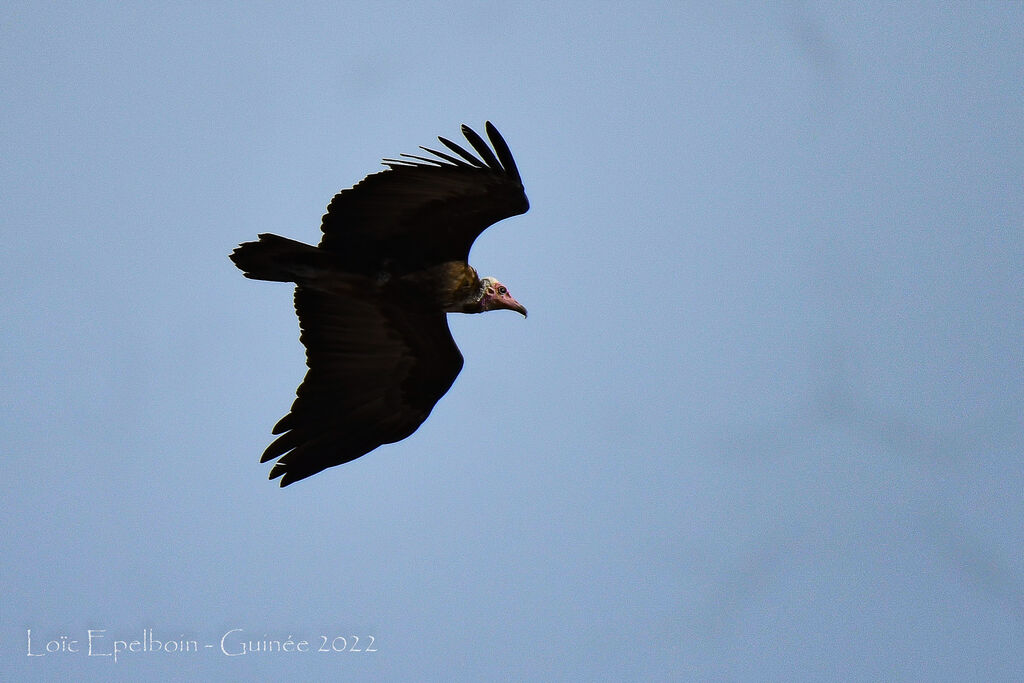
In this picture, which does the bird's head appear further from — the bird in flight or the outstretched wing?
the outstretched wing

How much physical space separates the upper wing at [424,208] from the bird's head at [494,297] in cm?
67

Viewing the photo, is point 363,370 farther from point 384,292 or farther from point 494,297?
point 494,297

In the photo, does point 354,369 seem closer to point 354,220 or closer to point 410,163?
point 354,220

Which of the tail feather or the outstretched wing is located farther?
the outstretched wing

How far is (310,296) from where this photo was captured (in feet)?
42.2

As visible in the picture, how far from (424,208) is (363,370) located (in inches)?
84.9

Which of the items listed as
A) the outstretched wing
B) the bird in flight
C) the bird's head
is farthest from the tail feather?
the bird's head

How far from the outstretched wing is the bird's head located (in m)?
0.53

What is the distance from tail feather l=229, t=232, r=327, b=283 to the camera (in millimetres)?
11719

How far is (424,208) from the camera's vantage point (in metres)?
12.0

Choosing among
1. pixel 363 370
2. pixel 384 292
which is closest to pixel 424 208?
pixel 384 292

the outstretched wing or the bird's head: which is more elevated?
the bird's head

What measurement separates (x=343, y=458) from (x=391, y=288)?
1839mm

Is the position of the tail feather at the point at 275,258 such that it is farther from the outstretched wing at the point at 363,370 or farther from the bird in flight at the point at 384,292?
the outstretched wing at the point at 363,370
